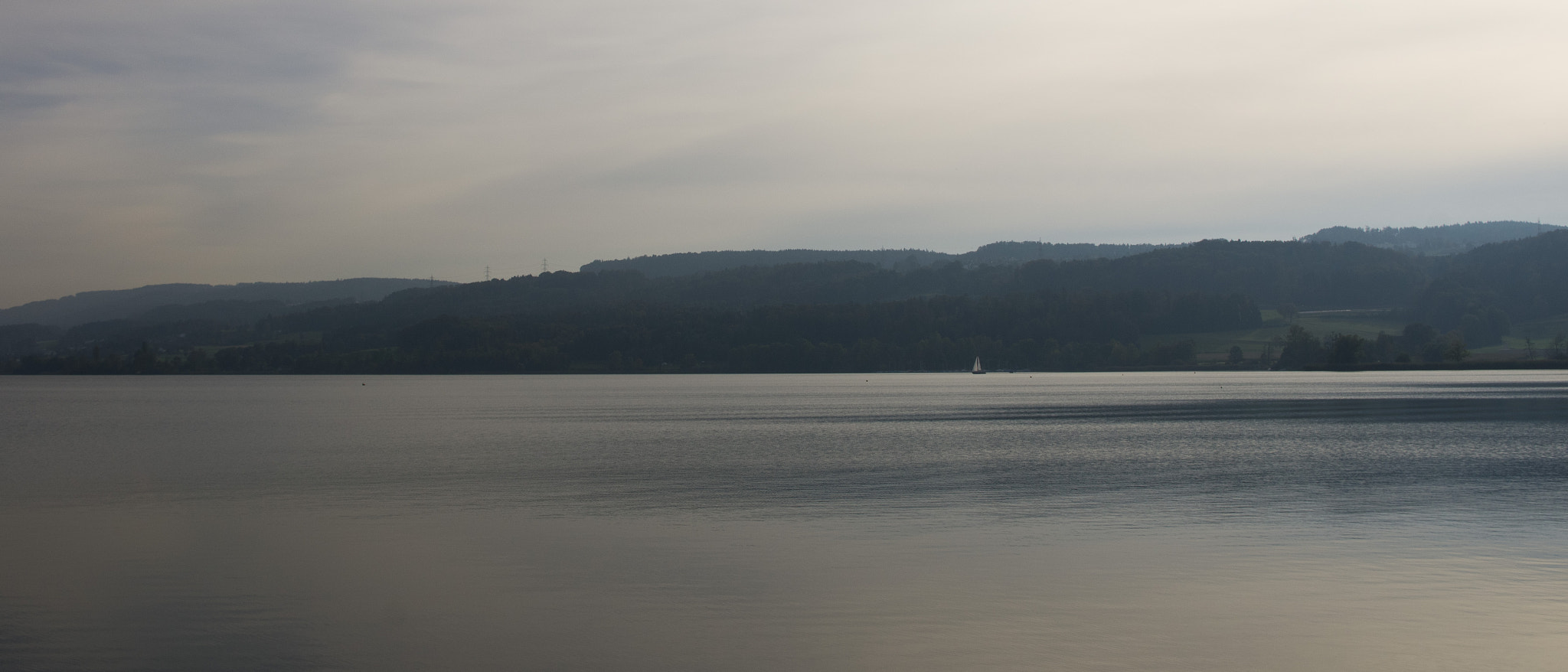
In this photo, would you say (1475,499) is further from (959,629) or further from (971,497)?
(959,629)

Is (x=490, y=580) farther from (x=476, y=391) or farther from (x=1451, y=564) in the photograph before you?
(x=476, y=391)

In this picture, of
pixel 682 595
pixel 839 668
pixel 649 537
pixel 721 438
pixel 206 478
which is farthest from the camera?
pixel 721 438

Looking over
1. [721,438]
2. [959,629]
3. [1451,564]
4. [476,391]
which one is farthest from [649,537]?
[476,391]

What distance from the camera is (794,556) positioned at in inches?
732

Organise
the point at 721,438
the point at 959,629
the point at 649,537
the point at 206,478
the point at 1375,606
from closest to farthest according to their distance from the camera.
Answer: the point at 959,629, the point at 1375,606, the point at 649,537, the point at 206,478, the point at 721,438

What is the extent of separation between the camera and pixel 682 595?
50.9ft

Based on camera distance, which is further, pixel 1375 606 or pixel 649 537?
pixel 649 537

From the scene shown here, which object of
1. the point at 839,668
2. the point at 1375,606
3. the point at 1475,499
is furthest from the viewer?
the point at 1475,499

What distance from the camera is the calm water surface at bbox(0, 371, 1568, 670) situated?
41.9 ft

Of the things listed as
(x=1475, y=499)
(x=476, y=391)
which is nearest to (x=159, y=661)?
(x=1475, y=499)

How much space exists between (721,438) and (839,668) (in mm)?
37116

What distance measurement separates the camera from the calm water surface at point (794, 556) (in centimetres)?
1277

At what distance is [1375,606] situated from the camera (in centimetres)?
1452

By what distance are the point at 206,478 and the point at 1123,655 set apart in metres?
28.1
